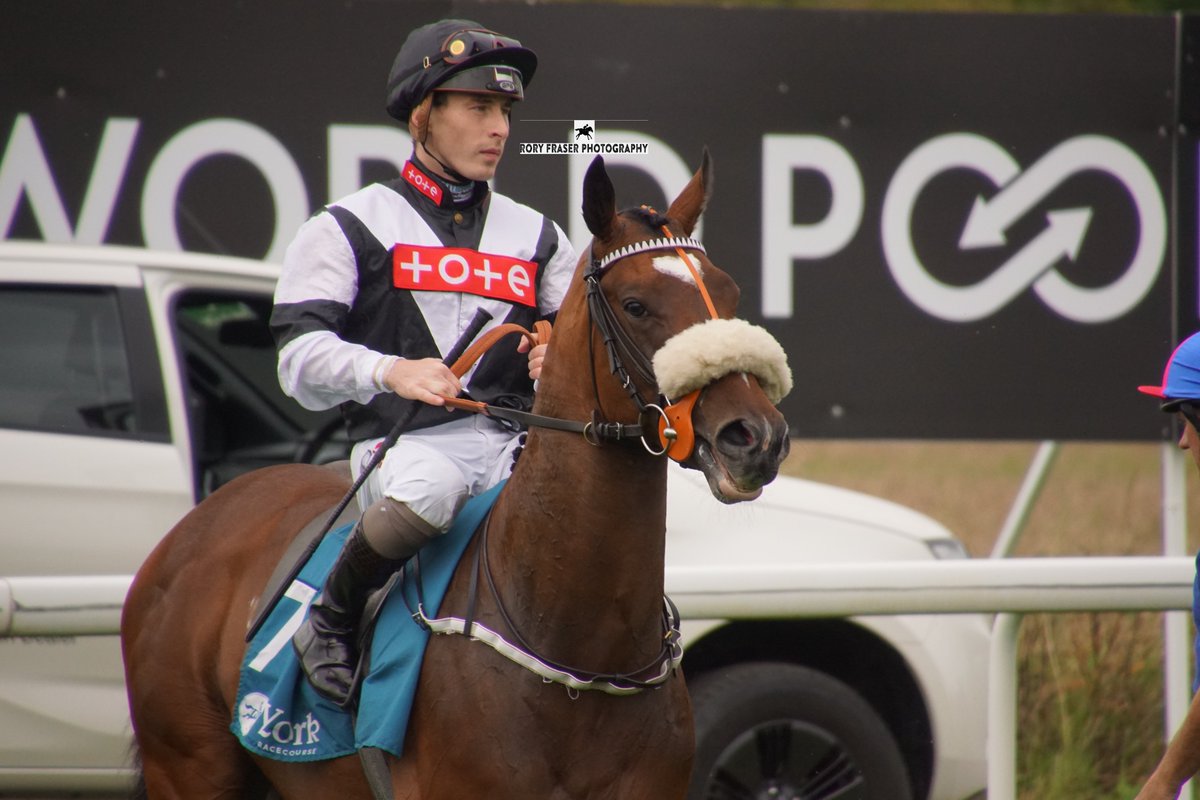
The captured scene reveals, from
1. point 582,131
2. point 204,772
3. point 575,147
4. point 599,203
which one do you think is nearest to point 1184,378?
point 599,203

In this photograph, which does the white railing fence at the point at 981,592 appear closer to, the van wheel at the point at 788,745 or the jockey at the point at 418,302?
the van wheel at the point at 788,745

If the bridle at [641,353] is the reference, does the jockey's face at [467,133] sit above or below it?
above

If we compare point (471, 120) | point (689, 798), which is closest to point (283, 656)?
point (471, 120)

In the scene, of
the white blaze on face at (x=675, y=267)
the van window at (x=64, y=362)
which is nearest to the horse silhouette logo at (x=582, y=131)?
the van window at (x=64, y=362)

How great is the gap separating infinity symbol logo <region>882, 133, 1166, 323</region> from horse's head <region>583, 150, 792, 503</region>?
10.9ft

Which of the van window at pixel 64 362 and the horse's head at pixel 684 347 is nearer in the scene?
the horse's head at pixel 684 347

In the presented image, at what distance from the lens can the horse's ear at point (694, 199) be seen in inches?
119

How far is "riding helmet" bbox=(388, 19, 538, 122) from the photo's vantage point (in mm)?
3326

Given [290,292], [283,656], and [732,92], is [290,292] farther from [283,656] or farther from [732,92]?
[732,92]

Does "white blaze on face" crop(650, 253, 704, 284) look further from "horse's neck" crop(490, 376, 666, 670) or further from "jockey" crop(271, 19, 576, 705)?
"jockey" crop(271, 19, 576, 705)

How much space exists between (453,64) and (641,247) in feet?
2.57

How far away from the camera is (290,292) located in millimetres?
3238

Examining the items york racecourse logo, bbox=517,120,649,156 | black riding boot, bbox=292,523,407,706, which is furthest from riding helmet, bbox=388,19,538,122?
york racecourse logo, bbox=517,120,649,156

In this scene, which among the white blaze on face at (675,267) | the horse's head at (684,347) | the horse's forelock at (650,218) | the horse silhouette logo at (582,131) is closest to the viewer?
the horse's head at (684,347)
